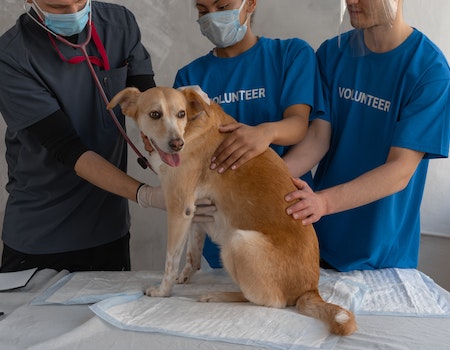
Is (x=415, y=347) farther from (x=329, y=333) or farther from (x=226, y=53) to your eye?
(x=226, y=53)

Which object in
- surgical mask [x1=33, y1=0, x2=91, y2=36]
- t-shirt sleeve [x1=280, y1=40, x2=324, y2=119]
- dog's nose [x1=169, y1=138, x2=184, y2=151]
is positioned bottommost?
dog's nose [x1=169, y1=138, x2=184, y2=151]

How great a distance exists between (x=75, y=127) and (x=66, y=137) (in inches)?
6.3

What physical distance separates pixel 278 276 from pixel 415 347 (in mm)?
373

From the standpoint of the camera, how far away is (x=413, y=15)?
2316mm

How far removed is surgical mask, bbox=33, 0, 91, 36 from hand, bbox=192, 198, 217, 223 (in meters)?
0.73

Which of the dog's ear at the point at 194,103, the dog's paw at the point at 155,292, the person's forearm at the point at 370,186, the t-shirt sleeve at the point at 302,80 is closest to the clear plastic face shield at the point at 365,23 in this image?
the t-shirt sleeve at the point at 302,80

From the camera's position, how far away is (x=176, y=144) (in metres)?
1.43

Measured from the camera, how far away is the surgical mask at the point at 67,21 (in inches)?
66.2

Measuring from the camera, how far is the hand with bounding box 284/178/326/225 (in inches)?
55.7

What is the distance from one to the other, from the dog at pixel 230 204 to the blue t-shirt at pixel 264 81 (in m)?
0.15

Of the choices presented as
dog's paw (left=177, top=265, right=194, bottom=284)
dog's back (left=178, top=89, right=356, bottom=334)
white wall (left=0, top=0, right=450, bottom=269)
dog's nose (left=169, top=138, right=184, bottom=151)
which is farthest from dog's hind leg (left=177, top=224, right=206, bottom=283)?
white wall (left=0, top=0, right=450, bottom=269)

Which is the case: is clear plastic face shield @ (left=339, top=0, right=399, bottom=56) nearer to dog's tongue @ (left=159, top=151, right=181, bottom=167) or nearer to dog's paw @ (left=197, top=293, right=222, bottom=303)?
dog's tongue @ (left=159, top=151, right=181, bottom=167)

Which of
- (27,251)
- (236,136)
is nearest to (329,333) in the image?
(236,136)

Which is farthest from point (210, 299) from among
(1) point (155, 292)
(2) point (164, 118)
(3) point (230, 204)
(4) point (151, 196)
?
(2) point (164, 118)
